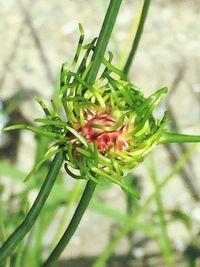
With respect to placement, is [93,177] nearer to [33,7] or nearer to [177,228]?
[177,228]

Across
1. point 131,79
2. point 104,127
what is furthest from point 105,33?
point 131,79

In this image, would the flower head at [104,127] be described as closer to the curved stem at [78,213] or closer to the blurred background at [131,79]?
the curved stem at [78,213]

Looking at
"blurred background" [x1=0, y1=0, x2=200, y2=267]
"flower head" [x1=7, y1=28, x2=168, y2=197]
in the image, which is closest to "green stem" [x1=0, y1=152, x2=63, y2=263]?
"flower head" [x1=7, y1=28, x2=168, y2=197]

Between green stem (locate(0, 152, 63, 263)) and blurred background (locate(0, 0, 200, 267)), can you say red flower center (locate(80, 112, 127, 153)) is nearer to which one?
green stem (locate(0, 152, 63, 263))

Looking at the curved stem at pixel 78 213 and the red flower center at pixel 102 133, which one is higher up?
the red flower center at pixel 102 133

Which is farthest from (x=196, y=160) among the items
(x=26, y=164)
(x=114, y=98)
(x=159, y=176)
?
(x=114, y=98)

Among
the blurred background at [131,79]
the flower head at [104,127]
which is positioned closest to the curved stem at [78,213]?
the flower head at [104,127]
